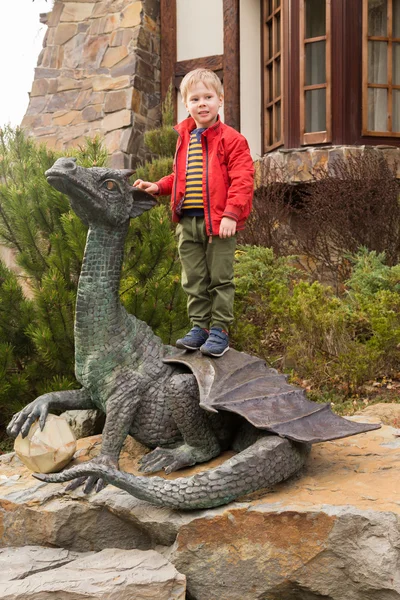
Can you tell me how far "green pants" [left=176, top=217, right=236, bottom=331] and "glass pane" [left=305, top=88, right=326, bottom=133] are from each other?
5.60 metres

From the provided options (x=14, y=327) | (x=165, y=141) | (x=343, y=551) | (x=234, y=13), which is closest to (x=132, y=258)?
(x=14, y=327)

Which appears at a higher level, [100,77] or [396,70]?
[100,77]

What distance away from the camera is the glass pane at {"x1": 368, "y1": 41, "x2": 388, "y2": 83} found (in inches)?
345

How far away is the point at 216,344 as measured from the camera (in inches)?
134

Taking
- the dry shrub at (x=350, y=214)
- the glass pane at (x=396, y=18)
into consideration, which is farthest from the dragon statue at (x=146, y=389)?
the glass pane at (x=396, y=18)

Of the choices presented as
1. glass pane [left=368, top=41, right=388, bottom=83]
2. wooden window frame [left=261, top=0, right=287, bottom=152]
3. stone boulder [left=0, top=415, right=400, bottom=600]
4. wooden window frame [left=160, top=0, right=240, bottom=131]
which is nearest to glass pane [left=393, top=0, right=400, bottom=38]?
glass pane [left=368, top=41, right=388, bottom=83]

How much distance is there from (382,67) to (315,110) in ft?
3.52

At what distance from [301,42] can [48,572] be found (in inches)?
298

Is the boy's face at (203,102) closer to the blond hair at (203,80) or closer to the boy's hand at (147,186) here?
the blond hair at (203,80)

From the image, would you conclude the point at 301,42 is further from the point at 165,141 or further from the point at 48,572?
the point at 48,572

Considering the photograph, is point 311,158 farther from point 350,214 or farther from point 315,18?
point 315,18

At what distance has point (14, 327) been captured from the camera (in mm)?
5137

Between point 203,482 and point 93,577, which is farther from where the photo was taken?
point 203,482

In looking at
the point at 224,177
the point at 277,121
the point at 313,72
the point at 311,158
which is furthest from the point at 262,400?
the point at 277,121
